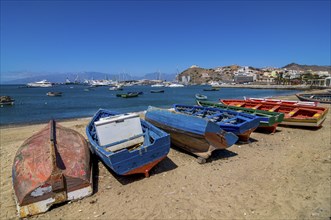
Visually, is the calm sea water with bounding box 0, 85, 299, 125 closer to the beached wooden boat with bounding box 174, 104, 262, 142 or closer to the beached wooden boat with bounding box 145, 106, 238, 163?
the beached wooden boat with bounding box 174, 104, 262, 142

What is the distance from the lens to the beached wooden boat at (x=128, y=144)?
5914mm

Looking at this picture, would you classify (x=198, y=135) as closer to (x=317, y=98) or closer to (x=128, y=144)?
(x=128, y=144)

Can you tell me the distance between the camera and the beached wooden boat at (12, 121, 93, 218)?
16.0 ft

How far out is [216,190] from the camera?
5770 mm

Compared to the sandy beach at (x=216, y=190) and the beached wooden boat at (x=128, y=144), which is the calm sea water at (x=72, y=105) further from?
the sandy beach at (x=216, y=190)

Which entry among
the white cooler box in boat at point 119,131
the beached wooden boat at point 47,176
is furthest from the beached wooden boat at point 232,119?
the beached wooden boat at point 47,176

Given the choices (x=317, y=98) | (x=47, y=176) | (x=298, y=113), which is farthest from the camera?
(x=317, y=98)

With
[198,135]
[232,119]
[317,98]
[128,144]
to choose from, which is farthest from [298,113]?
[317,98]

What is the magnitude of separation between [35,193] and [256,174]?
595 cm

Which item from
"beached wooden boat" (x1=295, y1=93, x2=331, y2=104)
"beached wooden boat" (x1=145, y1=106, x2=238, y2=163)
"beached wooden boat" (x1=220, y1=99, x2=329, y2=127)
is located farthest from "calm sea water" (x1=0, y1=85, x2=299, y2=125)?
"beached wooden boat" (x1=145, y1=106, x2=238, y2=163)

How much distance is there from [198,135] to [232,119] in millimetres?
3278

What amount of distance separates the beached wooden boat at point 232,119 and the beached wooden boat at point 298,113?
4.22m

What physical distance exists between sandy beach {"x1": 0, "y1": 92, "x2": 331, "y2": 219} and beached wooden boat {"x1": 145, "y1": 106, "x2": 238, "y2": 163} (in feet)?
1.41

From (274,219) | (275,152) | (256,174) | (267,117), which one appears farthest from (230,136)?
(267,117)
